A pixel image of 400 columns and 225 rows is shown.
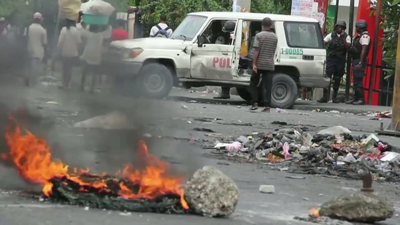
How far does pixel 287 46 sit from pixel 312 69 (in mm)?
773

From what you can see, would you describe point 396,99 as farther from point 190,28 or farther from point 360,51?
point 360,51

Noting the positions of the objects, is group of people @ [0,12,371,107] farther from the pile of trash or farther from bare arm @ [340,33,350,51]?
the pile of trash

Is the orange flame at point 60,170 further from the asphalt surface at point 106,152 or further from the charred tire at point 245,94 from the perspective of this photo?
the charred tire at point 245,94

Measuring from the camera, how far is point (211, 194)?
6.16m

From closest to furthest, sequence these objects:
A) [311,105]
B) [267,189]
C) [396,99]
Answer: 1. [267,189]
2. [396,99]
3. [311,105]

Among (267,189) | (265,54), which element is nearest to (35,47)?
(267,189)

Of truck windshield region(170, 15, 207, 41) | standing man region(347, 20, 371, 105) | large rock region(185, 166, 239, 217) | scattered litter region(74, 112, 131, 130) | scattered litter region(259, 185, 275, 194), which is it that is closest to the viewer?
large rock region(185, 166, 239, 217)

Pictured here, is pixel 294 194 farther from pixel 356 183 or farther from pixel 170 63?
pixel 170 63

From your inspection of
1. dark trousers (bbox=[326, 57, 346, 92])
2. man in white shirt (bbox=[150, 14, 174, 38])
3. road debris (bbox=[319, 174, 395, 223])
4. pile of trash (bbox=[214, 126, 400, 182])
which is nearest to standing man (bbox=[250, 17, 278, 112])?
man in white shirt (bbox=[150, 14, 174, 38])

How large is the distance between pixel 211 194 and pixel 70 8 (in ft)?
6.22

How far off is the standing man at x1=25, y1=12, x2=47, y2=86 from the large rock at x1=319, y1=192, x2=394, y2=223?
8.28ft

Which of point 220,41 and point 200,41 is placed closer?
point 200,41

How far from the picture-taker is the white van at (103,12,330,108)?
1773 centimetres

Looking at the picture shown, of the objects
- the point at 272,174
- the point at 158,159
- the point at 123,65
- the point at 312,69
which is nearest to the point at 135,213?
the point at 158,159
